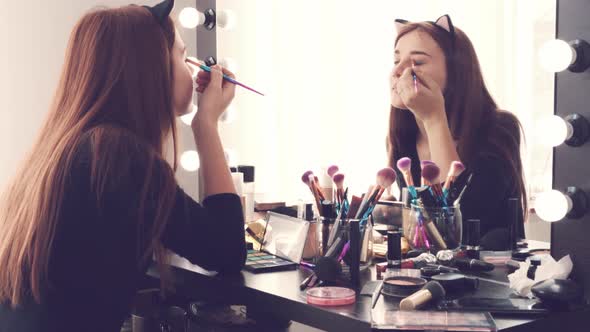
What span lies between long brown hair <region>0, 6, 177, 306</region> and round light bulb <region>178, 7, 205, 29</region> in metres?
0.56

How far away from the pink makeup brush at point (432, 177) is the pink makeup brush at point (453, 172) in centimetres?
2

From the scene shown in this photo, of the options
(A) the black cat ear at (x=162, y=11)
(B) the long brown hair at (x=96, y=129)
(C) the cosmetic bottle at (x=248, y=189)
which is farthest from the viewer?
(C) the cosmetic bottle at (x=248, y=189)

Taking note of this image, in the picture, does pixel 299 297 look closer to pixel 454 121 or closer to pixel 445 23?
pixel 454 121

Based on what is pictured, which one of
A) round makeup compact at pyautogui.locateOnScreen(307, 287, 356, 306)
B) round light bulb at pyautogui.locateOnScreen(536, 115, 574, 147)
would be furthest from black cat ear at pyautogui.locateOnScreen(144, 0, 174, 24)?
round light bulb at pyautogui.locateOnScreen(536, 115, 574, 147)

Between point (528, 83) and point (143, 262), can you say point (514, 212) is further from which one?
point (143, 262)

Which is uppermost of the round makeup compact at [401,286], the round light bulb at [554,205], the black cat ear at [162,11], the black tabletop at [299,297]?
the black cat ear at [162,11]

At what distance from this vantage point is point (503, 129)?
3.80 ft

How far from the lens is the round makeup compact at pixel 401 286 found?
2.47 ft

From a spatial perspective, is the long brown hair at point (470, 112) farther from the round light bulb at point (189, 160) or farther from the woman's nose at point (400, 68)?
the round light bulb at point (189, 160)

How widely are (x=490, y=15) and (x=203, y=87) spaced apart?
573 millimetres

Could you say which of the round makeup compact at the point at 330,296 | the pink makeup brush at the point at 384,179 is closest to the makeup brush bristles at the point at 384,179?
the pink makeup brush at the point at 384,179

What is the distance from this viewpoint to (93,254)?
79 cm

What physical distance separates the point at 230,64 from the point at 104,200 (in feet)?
2.68

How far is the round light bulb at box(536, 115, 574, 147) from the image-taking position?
0.80 m
